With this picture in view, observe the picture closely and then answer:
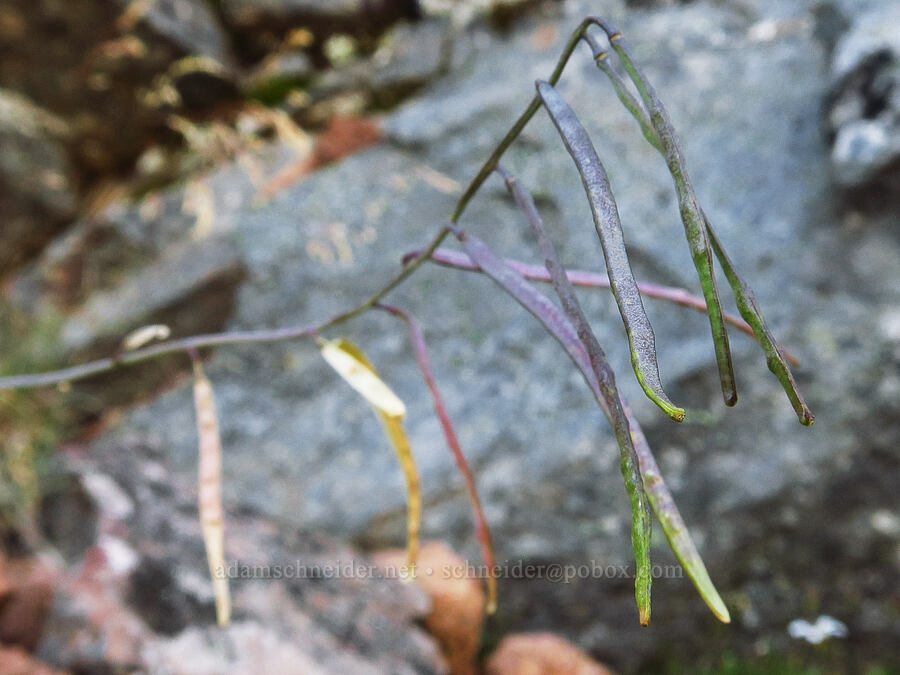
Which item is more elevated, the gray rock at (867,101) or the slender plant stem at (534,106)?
the gray rock at (867,101)

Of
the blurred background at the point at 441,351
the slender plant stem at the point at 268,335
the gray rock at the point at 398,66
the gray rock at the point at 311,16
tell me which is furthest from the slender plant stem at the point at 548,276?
the gray rock at the point at 311,16

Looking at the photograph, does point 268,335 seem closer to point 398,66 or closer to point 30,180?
point 398,66

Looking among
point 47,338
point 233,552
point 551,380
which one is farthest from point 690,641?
point 47,338

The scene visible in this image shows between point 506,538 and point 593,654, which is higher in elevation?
point 506,538

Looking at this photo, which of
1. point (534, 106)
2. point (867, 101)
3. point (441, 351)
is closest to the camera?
point (534, 106)

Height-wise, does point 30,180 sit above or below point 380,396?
above

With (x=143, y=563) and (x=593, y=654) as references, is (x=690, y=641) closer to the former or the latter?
(x=593, y=654)

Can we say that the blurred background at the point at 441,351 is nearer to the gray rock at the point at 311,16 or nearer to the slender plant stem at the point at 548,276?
the gray rock at the point at 311,16

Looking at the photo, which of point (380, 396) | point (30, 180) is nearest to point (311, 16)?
point (30, 180)
